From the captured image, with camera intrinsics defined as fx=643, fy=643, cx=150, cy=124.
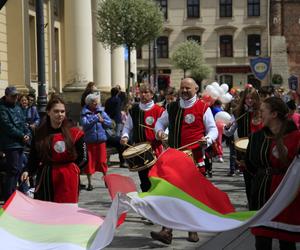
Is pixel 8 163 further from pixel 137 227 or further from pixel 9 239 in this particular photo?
pixel 9 239

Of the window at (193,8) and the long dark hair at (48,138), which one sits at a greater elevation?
the window at (193,8)

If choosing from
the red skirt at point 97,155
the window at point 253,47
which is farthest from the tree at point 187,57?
the red skirt at point 97,155

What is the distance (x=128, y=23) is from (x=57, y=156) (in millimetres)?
18076

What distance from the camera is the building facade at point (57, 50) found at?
20.8 m

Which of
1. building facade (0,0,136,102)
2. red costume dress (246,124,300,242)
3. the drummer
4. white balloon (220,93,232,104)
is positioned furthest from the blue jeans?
building facade (0,0,136,102)

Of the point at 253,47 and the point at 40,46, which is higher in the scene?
the point at 253,47

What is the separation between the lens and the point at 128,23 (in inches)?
946

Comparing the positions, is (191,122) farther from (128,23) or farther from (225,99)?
(128,23)

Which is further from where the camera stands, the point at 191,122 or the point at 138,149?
the point at 138,149

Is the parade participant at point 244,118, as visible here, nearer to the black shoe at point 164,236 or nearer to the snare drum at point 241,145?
the snare drum at point 241,145

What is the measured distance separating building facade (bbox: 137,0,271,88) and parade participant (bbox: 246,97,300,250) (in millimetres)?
67022

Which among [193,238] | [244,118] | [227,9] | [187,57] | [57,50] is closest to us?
[193,238]

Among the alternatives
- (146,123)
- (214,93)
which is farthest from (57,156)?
(214,93)

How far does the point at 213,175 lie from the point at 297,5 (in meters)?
61.5
